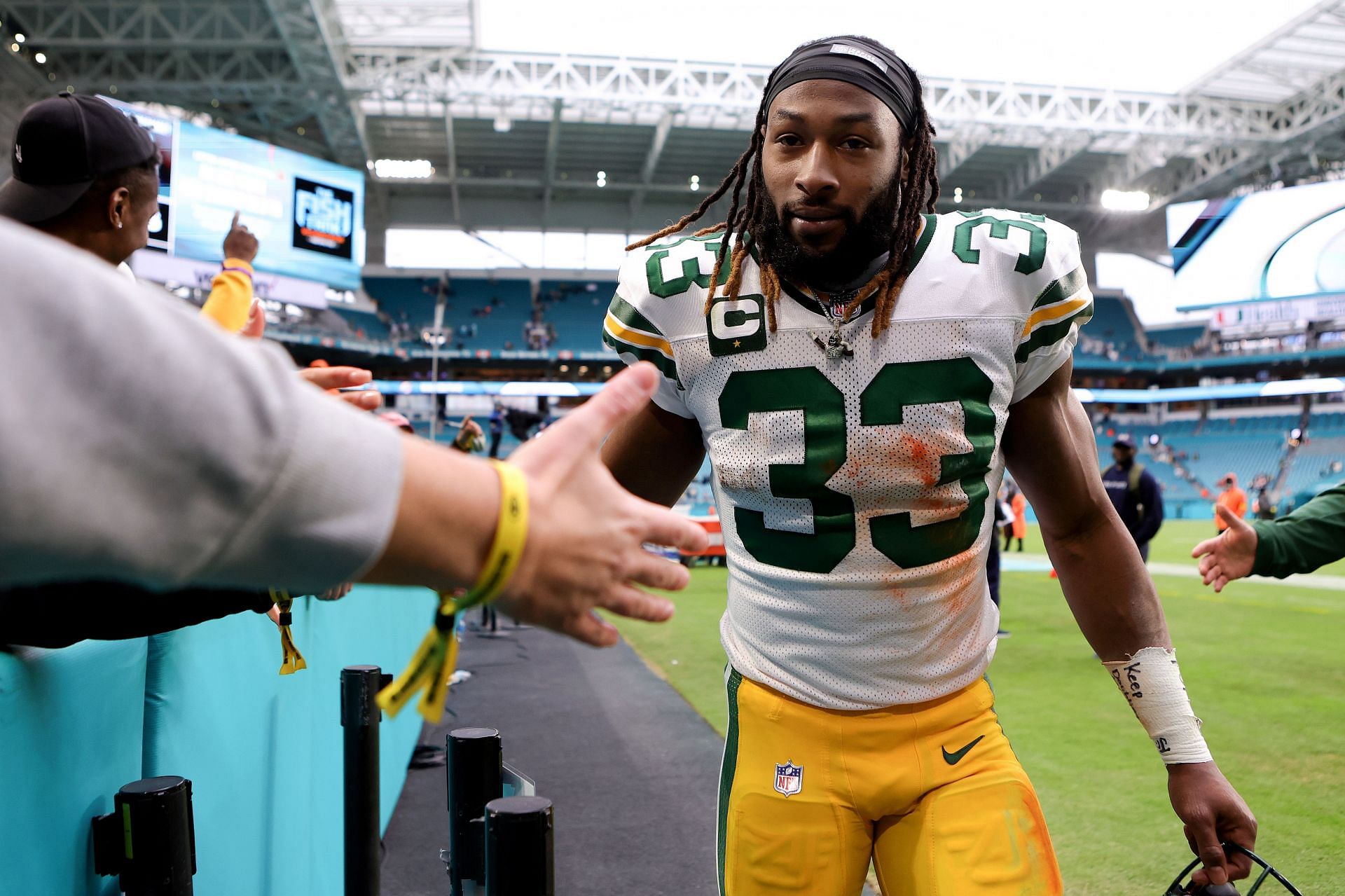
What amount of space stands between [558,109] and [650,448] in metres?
25.1

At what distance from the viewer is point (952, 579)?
1572mm

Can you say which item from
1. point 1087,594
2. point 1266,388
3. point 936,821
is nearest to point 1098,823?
point 1087,594

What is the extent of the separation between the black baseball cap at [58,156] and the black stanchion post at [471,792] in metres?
1.32

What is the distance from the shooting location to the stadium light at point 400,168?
2834 cm

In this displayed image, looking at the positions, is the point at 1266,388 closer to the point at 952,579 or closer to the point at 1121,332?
the point at 1121,332

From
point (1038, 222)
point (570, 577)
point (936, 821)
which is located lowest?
point (936, 821)

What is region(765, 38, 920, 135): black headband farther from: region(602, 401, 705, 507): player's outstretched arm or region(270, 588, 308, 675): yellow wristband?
region(270, 588, 308, 675): yellow wristband

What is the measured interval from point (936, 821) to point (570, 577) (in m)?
0.95

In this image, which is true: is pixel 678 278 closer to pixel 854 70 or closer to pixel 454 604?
pixel 854 70

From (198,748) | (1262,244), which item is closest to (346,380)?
(198,748)

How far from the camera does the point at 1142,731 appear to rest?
4.91 m

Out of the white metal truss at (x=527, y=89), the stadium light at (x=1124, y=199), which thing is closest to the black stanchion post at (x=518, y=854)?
the white metal truss at (x=527, y=89)

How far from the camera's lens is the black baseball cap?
180 cm

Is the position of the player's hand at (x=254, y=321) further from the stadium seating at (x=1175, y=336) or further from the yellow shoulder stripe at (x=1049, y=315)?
the stadium seating at (x=1175, y=336)
